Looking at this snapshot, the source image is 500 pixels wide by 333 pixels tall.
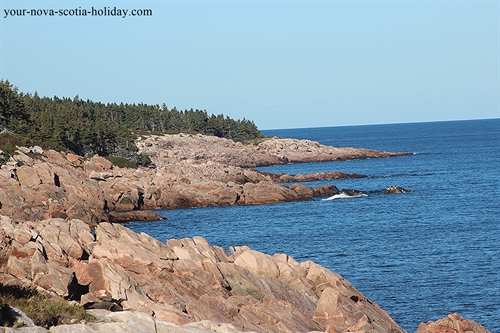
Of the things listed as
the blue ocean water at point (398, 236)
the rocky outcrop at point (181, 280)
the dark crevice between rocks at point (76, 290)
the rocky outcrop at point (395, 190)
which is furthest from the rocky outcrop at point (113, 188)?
the dark crevice between rocks at point (76, 290)

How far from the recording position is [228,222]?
69062 millimetres

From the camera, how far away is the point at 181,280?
95.1 ft

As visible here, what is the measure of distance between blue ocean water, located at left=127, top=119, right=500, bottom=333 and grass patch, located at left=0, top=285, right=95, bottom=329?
65.2 ft

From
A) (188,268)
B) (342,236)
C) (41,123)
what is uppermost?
(41,123)

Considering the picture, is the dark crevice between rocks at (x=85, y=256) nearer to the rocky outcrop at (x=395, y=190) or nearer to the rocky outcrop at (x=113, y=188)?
the rocky outcrop at (x=113, y=188)

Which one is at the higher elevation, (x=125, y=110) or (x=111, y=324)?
(x=125, y=110)

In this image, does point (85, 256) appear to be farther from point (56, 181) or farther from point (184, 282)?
point (56, 181)

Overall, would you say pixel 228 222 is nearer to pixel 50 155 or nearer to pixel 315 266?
pixel 50 155

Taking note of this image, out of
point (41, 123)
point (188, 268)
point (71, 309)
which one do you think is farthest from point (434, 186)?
point (71, 309)

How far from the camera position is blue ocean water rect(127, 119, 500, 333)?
38.2m

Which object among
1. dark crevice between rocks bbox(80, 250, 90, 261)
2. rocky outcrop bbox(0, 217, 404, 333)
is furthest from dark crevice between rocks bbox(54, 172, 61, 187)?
dark crevice between rocks bbox(80, 250, 90, 261)

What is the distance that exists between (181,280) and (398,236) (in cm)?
3431

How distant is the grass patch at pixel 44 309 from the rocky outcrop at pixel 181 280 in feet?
11.5

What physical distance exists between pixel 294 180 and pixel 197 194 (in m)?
29.6
